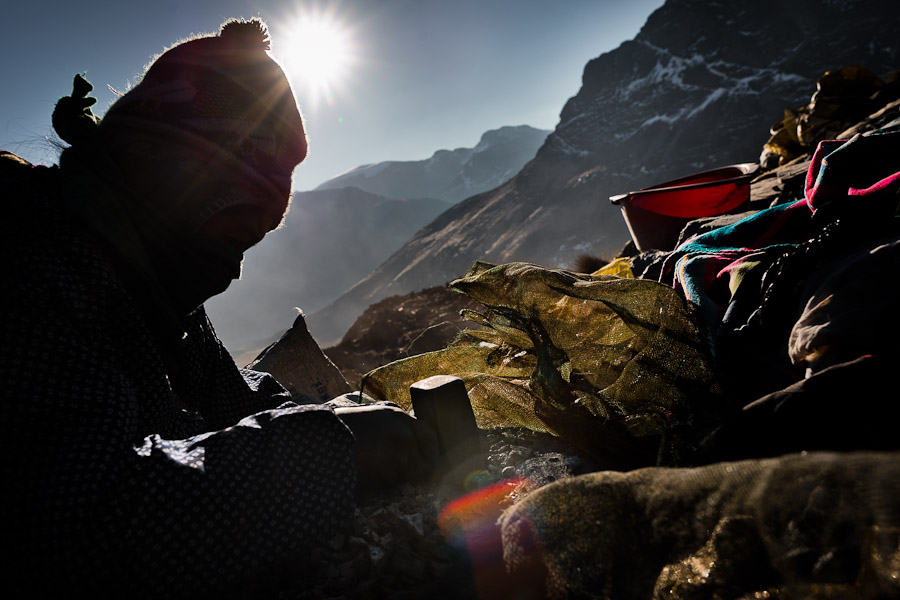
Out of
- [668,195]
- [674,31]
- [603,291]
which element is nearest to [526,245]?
[668,195]

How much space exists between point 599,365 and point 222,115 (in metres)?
1.57

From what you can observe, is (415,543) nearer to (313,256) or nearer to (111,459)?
(111,459)

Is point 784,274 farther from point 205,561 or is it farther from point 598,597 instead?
point 205,561

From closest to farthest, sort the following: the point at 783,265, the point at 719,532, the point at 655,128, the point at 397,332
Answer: the point at 719,532
the point at 783,265
the point at 397,332
the point at 655,128

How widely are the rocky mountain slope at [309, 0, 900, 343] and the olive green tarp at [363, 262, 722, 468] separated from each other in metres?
38.8

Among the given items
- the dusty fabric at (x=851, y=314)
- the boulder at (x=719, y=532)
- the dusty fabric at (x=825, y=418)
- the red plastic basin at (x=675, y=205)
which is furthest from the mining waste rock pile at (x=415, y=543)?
the red plastic basin at (x=675, y=205)

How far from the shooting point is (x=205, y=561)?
85 centimetres

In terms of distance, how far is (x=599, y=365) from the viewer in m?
1.41

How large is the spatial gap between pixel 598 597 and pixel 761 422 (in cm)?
40

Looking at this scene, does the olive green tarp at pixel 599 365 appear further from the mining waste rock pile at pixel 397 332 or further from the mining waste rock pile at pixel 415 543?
the mining waste rock pile at pixel 397 332

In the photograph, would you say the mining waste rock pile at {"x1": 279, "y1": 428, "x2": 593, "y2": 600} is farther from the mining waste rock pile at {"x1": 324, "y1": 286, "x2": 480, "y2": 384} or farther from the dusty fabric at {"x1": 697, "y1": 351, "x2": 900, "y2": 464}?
the mining waste rock pile at {"x1": 324, "y1": 286, "x2": 480, "y2": 384}

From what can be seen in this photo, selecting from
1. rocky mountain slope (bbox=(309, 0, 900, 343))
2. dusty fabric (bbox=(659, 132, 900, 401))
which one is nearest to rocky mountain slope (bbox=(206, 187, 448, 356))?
rocky mountain slope (bbox=(309, 0, 900, 343))

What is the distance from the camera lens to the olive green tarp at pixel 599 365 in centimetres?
124

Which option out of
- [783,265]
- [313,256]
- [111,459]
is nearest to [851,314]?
[783,265]
